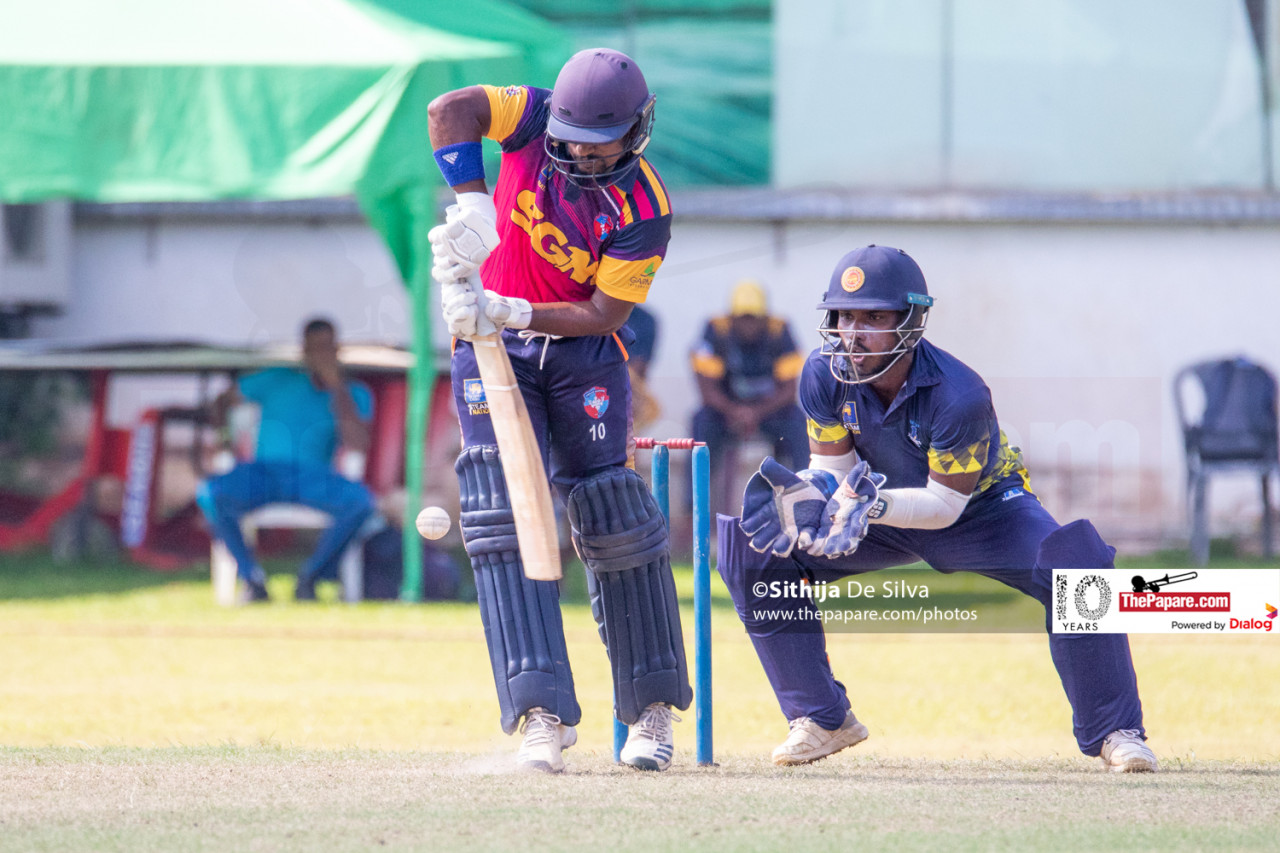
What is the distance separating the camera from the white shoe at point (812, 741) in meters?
4.44

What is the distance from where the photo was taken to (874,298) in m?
4.22

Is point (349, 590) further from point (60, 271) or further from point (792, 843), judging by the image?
point (792, 843)

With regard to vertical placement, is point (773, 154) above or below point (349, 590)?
above

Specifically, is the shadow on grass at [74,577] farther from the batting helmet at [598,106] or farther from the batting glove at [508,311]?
the batting helmet at [598,106]

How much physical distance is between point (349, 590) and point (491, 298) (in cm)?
499

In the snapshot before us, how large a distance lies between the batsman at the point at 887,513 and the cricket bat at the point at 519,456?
531 millimetres

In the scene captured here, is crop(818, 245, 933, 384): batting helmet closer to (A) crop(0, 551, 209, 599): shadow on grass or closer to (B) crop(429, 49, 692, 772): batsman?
(B) crop(429, 49, 692, 772): batsman

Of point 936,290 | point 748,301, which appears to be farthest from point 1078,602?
point 936,290

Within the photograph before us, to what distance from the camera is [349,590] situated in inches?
344

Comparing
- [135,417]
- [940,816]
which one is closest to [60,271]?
[135,417]

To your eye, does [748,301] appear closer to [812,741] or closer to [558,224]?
[812,741]

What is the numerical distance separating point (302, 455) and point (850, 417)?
5.18 m

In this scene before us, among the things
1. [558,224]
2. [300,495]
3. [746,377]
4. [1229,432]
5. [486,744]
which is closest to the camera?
[558,224]

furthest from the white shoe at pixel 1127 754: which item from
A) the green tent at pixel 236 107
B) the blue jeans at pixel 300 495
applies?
the blue jeans at pixel 300 495
